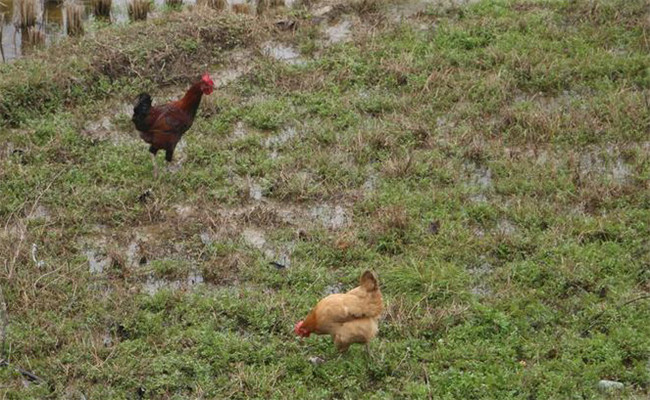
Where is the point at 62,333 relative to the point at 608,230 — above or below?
below

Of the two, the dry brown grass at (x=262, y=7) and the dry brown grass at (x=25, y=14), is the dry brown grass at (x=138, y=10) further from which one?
the dry brown grass at (x=262, y=7)

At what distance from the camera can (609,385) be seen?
6.63 metres

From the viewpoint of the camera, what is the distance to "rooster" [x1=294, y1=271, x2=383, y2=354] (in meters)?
6.76

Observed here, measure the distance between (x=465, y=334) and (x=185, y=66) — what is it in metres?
5.77

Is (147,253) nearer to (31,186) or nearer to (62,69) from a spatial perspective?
(31,186)

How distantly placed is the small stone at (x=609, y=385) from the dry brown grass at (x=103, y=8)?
8936 mm

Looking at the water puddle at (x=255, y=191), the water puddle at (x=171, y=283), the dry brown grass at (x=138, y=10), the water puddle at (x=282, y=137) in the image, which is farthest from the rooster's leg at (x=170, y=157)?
the dry brown grass at (x=138, y=10)

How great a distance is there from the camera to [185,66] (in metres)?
11.4

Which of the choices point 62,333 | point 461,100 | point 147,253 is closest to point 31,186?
point 147,253

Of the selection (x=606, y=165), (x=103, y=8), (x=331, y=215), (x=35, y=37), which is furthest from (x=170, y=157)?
(x=606, y=165)

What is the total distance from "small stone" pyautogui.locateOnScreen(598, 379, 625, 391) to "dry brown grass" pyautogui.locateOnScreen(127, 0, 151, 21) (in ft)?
27.8

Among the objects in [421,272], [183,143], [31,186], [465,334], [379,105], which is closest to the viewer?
[465,334]

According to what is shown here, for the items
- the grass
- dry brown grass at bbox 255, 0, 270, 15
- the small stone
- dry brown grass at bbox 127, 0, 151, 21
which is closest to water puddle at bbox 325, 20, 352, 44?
the grass

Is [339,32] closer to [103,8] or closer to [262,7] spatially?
[262,7]
